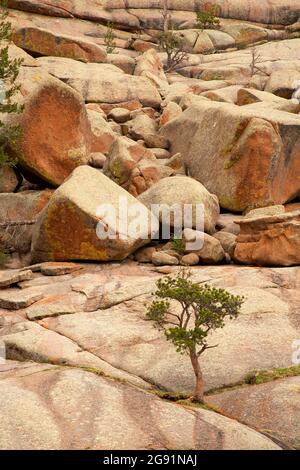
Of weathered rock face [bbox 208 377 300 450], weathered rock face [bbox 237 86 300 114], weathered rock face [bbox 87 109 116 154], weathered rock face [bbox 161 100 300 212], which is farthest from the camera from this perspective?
weathered rock face [bbox 237 86 300 114]

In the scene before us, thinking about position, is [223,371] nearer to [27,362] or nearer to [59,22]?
[27,362]

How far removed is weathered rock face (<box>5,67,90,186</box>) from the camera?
29219 mm

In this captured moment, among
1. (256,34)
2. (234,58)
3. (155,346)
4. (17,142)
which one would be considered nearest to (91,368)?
(155,346)

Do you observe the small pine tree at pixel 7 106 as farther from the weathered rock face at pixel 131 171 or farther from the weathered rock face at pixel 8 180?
the weathered rock face at pixel 131 171

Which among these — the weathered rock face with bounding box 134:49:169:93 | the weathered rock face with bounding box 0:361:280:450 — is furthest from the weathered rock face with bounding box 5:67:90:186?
the weathered rock face with bounding box 134:49:169:93

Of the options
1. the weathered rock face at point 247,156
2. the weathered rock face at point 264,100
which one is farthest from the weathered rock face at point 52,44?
the weathered rock face at point 247,156

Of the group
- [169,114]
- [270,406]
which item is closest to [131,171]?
[169,114]

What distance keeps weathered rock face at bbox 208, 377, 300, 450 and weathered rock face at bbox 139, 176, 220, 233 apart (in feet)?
35.6

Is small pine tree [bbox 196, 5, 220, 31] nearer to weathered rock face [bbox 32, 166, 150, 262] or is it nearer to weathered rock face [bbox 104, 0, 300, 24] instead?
weathered rock face [bbox 104, 0, 300, 24]

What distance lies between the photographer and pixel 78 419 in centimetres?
Answer: 1280

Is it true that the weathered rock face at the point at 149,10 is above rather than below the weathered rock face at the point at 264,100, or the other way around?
above

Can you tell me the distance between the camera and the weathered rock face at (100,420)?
12.1m

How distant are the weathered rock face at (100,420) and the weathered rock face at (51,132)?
1618 centimetres
